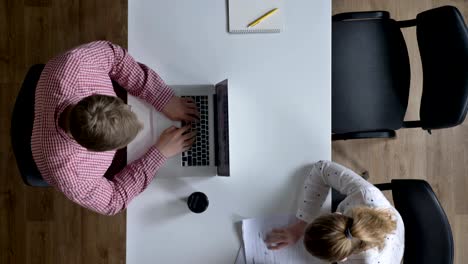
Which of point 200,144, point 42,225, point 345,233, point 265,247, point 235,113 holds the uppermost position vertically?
point 235,113

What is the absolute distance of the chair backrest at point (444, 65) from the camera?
138 centimetres

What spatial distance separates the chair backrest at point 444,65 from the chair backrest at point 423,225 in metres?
0.27

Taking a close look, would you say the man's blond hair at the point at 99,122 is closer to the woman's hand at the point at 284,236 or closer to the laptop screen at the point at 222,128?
the laptop screen at the point at 222,128

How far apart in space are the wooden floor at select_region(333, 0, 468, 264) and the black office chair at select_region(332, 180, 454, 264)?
713 millimetres

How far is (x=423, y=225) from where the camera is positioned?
1.33 m

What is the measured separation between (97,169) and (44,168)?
0.15m

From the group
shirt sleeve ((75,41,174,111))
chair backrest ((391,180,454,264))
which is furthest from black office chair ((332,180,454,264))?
shirt sleeve ((75,41,174,111))

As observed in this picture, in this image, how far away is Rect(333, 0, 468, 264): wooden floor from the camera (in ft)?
6.93

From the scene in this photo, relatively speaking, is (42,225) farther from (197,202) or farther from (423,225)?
(423,225)

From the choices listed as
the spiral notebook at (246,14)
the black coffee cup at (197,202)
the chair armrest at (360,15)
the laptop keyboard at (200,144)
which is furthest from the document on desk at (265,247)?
the chair armrest at (360,15)

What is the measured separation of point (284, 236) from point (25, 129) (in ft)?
2.84

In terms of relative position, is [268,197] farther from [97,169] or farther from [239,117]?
[97,169]

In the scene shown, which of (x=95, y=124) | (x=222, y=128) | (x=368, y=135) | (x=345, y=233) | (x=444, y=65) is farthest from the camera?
(x=368, y=135)

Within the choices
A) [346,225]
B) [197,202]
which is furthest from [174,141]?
[346,225]
